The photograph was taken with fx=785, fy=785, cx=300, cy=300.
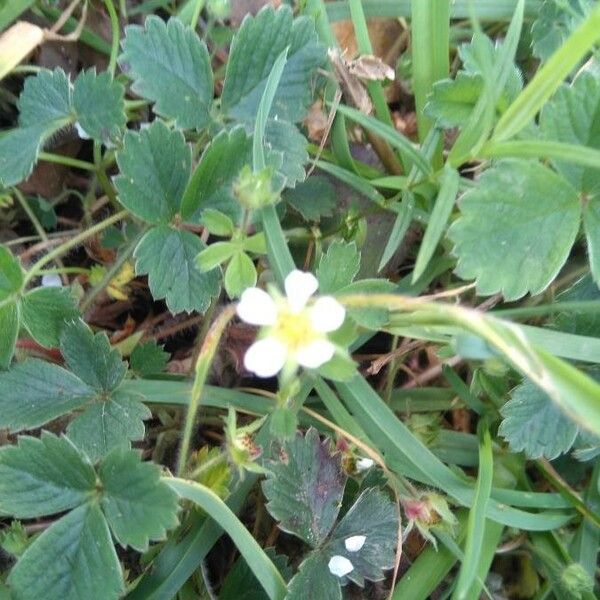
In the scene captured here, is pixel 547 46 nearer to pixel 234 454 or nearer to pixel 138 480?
pixel 234 454

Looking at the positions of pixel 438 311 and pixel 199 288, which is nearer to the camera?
pixel 438 311

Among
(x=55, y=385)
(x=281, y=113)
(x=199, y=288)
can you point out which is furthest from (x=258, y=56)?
(x=55, y=385)

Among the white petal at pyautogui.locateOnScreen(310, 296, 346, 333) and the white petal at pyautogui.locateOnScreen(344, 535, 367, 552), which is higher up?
the white petal at pyautogui.locateOnScreen(310, 296, 346, 333)

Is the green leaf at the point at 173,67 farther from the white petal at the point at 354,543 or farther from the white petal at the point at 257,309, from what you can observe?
the white petal at the point at 354,543

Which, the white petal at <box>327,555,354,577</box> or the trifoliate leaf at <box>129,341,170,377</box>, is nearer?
the white petal at <box>327,555,354,577</box>

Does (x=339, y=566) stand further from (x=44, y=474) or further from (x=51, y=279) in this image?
(x=51, y=279)

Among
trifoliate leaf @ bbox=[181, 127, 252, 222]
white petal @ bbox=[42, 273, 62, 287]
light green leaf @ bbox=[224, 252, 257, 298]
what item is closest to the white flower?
light green leaf @ bbox=[224, 252, 257, 298]

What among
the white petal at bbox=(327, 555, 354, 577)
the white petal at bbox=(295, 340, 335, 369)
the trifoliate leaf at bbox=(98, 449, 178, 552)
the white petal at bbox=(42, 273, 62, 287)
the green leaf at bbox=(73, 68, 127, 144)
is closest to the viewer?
the white petal at bbox=(295, 340, 335, 369)

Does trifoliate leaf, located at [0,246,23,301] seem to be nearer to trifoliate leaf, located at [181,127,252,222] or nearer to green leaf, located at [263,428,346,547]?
trifoliate leaf, located at [181,127,252,222]
